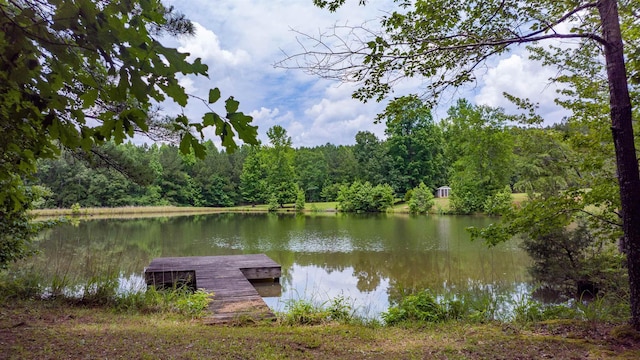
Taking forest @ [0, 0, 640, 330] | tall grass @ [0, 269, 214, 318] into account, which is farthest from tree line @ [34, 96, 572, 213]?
tall grass @ [0, 269, 214, 318]

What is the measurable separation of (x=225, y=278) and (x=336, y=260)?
4634 mm

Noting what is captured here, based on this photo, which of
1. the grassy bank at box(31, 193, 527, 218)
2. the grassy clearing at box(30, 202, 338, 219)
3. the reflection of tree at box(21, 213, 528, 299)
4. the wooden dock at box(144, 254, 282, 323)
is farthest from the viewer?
the grassy bank at box(31, 193, 527, 218)

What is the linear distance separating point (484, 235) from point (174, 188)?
154 feet

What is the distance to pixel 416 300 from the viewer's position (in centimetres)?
→ 512

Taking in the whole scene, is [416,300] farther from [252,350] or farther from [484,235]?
[252,350]

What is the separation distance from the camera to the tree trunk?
10.7 feet

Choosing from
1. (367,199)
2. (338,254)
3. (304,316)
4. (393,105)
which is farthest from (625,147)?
(367,199)

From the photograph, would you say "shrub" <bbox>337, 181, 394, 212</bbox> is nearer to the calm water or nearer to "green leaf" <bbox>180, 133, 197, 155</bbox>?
the calm water

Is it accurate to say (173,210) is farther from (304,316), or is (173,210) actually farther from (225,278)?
(304,316)

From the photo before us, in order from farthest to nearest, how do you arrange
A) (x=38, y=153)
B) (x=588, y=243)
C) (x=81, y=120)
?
(x=588, y=243), (x=38, y=153), (x=81, y=120)

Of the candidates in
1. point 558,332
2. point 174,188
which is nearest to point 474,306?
point 558,332

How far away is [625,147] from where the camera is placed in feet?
10.8

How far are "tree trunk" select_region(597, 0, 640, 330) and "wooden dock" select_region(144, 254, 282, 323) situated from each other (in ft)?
13.1

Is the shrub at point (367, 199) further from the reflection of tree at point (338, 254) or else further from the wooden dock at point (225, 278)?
the wooden dock at point (225, 278)
